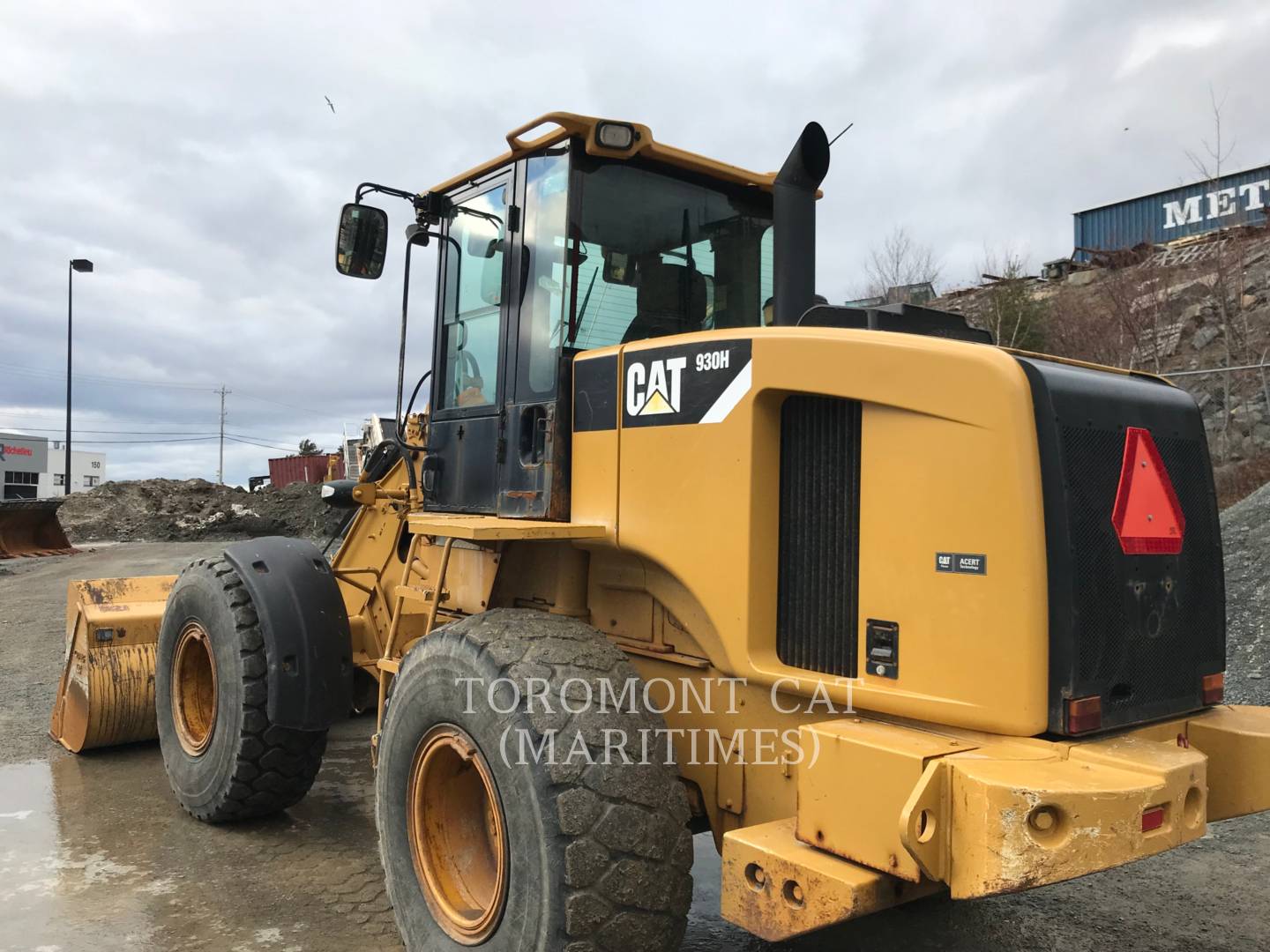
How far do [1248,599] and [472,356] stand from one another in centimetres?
656

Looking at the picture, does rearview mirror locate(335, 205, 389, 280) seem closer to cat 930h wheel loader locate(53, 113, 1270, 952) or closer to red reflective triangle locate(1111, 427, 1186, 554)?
cat 930h wheel loader locate(53, 113, 1270, 952)

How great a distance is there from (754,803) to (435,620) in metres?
1.66

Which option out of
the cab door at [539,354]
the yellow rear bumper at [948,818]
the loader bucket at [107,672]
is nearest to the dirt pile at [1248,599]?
the yellow rear bumper at [948,818]

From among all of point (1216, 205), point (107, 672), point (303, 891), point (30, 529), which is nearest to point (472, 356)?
point (303, 891)

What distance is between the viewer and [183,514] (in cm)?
2528

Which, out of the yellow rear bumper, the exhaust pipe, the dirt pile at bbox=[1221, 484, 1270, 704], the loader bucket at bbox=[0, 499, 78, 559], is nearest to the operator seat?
the exhaust pipe

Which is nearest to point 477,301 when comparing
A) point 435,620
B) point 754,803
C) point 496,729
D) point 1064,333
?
point 435,620

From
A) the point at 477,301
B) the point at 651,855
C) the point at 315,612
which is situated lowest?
the point at 651,855

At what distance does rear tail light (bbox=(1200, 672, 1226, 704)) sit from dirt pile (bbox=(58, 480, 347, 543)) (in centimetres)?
2170

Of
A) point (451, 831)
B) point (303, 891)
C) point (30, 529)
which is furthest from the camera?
point (30, 529)

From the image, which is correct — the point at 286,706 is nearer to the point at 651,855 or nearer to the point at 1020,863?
the point at 651,855

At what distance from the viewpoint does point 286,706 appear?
425 cm

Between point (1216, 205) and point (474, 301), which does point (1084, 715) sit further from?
point (1216, 205)

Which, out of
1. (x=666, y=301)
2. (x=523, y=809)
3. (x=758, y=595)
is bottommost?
(x=523, y=809)
